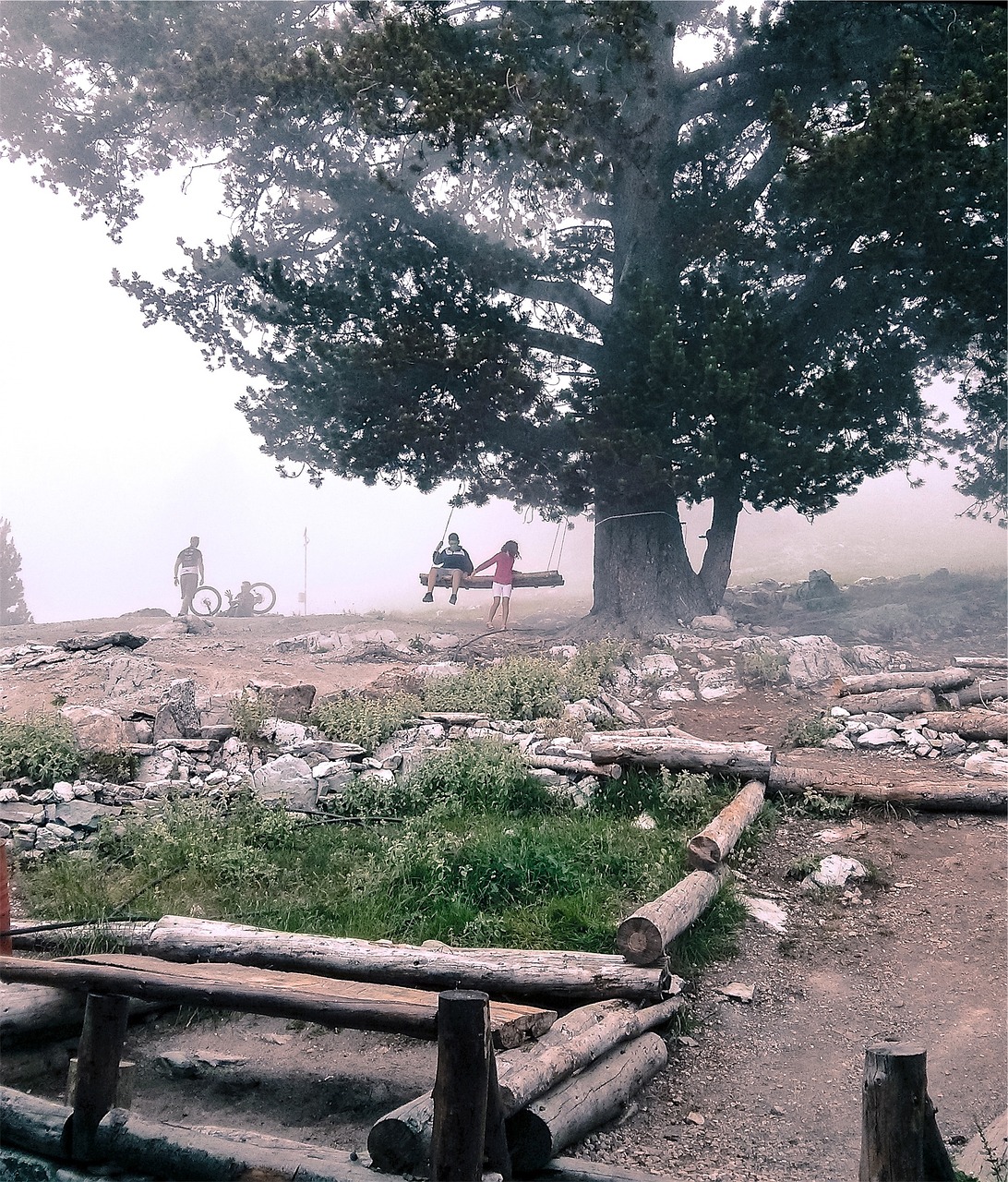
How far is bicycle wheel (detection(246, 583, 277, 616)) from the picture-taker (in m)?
9.90

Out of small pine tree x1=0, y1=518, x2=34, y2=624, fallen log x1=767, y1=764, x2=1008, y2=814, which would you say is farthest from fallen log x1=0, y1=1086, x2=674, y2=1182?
small pine tree x1=0, y1=518, x2=34, y2=624

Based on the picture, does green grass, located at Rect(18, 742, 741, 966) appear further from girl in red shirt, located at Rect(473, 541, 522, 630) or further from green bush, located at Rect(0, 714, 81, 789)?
girl in red shirt, located at Rect(473, 541, 522, 630)

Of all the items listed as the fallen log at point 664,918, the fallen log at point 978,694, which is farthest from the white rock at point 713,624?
the fallen log at point 664,918

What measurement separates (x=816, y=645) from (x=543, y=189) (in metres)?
5.69

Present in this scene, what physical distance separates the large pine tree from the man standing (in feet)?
5.10

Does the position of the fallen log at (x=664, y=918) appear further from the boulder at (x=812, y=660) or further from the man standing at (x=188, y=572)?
the man standing at (x=188, y=572)

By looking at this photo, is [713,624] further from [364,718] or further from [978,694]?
[364,718]

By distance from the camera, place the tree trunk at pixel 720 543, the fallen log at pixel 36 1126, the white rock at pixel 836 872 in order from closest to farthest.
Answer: the fallen log at pixel 36 1126
the white rock at pixel 836 872
the tree trunk at pixel 720 543

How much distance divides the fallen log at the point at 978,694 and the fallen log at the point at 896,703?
202 mm

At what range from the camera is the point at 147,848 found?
618 centimetres

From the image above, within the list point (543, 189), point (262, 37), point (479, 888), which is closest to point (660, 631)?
point (543, 189)

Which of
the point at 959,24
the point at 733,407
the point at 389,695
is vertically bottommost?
the point at 389,695

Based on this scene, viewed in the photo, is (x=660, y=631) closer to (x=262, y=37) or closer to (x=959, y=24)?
(x=959, y=24)

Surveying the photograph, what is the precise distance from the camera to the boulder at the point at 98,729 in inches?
290
